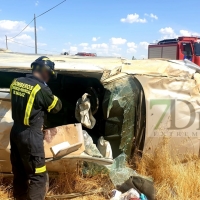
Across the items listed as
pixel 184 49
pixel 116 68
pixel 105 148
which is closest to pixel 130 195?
pixel 105 148

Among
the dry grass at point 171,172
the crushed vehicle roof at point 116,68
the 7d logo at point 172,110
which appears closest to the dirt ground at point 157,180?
the dry grass at point 171,172

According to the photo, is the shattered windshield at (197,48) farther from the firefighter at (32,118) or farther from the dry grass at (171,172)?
the firefighter at (32,118)

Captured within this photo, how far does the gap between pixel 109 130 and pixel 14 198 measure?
5.13ft

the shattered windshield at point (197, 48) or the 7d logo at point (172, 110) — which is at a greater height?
the shattered windshield at point (197, 48)

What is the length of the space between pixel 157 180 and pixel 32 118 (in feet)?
6.12

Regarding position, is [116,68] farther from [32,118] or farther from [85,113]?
[32,118]

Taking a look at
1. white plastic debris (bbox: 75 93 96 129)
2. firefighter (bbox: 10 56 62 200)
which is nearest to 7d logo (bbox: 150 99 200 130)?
white plastic debris (bbox: 75 93 96 129)

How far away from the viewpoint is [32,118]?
294cm

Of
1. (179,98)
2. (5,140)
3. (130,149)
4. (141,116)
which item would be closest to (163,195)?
(130,149)

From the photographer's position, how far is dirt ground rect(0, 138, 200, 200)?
11.7 feet

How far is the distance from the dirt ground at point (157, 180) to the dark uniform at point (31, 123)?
568 mm

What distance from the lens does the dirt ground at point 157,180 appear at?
3570 millimetres

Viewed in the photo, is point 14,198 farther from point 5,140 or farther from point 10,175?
point 5,140

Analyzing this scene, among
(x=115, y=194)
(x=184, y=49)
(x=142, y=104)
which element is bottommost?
(x=115, y=194)
